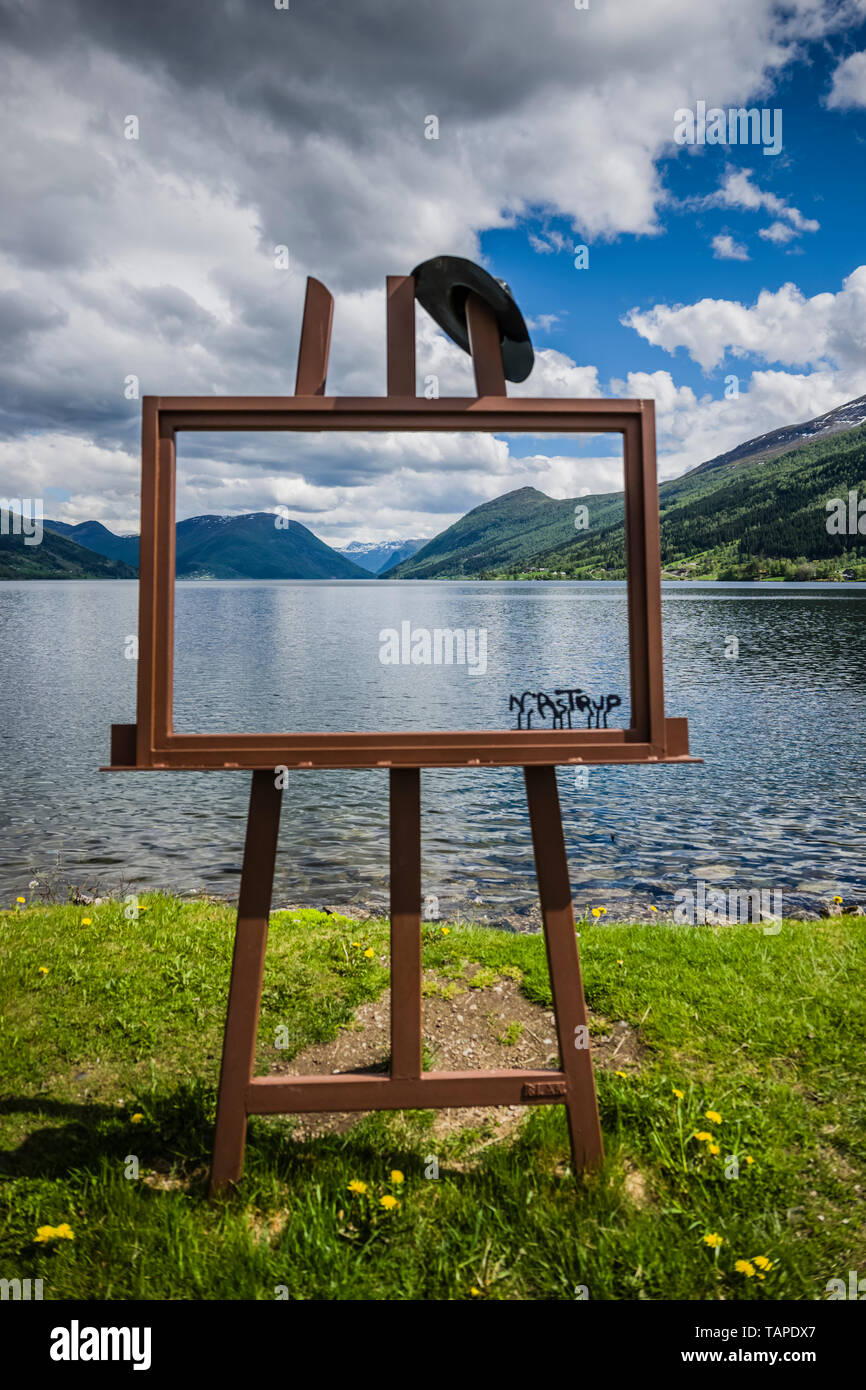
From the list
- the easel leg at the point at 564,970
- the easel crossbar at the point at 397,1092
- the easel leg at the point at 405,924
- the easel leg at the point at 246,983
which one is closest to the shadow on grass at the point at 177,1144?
the easel leg at the point at 246,983

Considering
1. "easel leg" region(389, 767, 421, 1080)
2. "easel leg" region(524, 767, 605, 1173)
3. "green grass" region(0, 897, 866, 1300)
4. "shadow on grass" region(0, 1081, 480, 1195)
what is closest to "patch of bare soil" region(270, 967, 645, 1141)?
"green grass" region(0, 897, 866, 1300)

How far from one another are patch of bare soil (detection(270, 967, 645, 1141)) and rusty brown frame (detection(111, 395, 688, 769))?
2.36 meters

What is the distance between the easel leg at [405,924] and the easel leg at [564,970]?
25.5 inches

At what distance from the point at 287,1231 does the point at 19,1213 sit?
138cm

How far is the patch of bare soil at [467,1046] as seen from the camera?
16.0 feet

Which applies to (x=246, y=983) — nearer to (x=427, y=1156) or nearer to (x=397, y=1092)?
(x=397, y=1092)

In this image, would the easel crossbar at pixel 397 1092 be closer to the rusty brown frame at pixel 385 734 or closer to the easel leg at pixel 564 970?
the easel leg at pixel 564 970

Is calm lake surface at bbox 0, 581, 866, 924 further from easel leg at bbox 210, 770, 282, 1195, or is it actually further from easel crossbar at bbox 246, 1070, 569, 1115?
easel crossbar at bbox 246, 1070, 569, 1115

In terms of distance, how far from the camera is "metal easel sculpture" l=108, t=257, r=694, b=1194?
159 inches

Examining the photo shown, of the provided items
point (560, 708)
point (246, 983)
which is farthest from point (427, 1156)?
point (560, 708)

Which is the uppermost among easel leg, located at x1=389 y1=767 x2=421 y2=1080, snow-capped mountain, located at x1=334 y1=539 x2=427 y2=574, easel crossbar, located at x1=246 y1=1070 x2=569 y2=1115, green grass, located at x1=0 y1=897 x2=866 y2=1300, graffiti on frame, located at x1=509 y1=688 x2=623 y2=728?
snow-capped mountain, located at x1=334 y1=539 x2=427 y2=574

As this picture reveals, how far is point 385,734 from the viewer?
410cm

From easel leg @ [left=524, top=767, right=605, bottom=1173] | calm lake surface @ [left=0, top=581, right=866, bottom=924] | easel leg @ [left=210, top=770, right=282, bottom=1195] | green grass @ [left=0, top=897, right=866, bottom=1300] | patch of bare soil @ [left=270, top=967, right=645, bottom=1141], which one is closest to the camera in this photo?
green grass @ [left=0, top=897, right=866, bottom=1300]
